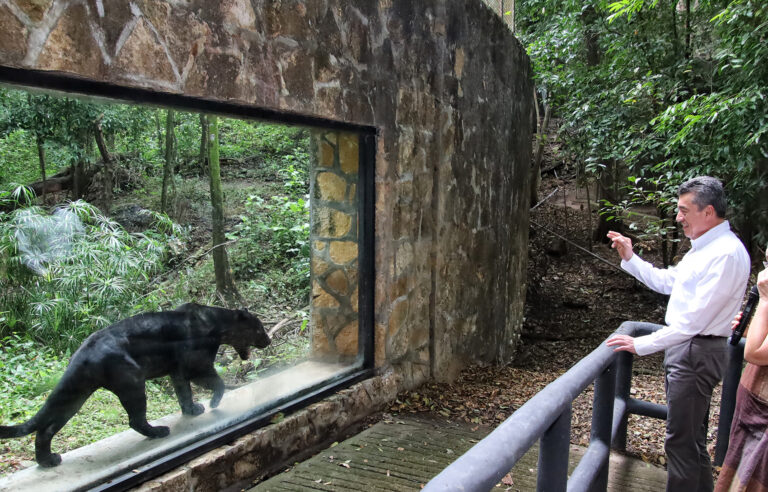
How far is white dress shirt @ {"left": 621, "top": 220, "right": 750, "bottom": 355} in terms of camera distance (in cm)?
245

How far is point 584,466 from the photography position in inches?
81.0

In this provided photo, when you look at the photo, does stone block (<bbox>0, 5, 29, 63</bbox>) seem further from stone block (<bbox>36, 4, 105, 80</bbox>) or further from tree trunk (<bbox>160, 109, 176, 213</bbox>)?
tree trunk (<bbox>160, 109, 176, 213</bbox>)

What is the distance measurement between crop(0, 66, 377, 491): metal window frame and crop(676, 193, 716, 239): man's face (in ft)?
6.30

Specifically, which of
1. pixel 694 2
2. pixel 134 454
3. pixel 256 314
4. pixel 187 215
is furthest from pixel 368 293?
pixel 694 2

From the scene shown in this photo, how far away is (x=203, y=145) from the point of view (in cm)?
278

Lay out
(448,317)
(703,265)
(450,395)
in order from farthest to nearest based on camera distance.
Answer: (448,317), (450,395), (703,265)

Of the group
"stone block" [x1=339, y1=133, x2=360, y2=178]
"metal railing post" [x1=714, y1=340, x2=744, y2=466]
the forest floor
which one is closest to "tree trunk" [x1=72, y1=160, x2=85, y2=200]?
"stone block" [x1=339, y1=133, x2=360, y2=178]

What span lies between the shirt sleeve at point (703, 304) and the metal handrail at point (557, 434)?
9.2 inches

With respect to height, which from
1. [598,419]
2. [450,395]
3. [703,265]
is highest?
[703,265]

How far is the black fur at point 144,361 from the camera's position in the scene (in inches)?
89.4

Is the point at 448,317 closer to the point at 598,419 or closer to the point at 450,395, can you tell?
the point at 450,395

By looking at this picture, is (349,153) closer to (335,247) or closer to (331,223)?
(331,223)

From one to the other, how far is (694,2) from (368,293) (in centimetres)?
691

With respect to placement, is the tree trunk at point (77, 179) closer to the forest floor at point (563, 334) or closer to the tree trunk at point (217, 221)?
the tree trunk at point (217, 221)
